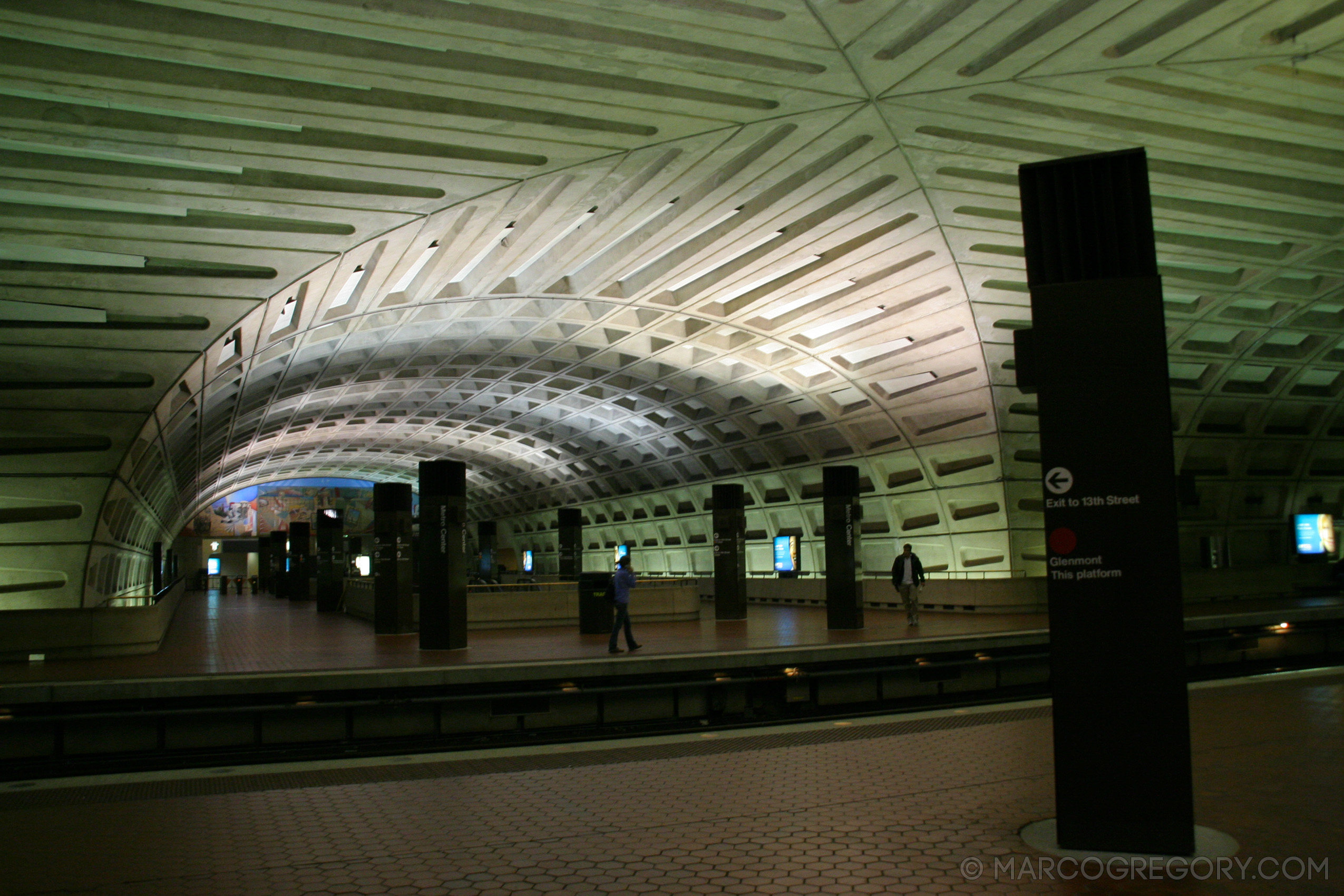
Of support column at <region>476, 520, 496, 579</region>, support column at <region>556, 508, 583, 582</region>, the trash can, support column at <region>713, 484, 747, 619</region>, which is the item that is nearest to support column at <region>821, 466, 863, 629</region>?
support column at <region>713, 484, 747, 619</region>

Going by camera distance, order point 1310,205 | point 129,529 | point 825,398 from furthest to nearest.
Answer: point 825,398
point 129,529
point 1310,205

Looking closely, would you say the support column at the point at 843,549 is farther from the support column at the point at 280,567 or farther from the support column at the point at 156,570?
the support column at the point at 280,567

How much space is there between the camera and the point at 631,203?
16266 mm

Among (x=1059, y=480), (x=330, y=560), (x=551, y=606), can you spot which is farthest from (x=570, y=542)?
(x=1059, y=480)

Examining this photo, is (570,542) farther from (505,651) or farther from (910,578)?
(505,651)

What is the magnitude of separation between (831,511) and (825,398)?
10.3 metres

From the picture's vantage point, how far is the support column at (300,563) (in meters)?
39.3

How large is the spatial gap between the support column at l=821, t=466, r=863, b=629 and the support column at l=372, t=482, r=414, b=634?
27.2 ft

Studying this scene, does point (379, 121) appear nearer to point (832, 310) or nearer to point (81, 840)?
point (81, 840)

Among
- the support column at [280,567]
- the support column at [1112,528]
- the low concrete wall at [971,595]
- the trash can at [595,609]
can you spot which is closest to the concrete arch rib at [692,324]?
the low concrete wall at [971,595]

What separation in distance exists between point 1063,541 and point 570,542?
28.3 metres

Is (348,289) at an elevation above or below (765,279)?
below

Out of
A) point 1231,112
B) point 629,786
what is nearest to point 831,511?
point 1231,112

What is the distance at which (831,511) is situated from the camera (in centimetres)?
1858
